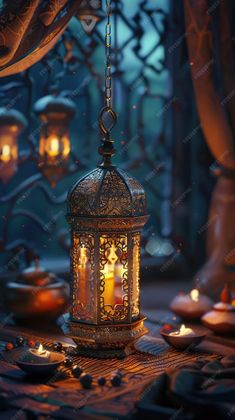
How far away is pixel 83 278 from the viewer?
11.6ft

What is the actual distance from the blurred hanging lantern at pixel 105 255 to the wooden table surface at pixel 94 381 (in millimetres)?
124

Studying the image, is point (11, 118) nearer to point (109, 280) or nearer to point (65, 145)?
point (65, 145)

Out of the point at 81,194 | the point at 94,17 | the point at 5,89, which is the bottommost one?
the point at 81,194

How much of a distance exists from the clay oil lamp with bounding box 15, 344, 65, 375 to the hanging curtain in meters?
1.27

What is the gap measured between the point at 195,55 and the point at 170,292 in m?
1.67

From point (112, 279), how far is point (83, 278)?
14 cm

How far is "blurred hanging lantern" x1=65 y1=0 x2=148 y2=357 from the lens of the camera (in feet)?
11.2

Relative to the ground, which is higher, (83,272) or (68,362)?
(83,272)

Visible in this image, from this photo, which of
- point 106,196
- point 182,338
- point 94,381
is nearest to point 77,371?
point 94,381

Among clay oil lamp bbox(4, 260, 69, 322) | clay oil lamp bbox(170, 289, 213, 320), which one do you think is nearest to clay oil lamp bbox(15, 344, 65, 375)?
clay oil lamp bbox(4, 260, 69, 322)

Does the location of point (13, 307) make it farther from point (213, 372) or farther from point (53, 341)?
point (213, 372)

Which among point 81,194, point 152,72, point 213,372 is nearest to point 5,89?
point 152,72

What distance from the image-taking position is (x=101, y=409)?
9.19 feet

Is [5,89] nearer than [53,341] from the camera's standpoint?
No
